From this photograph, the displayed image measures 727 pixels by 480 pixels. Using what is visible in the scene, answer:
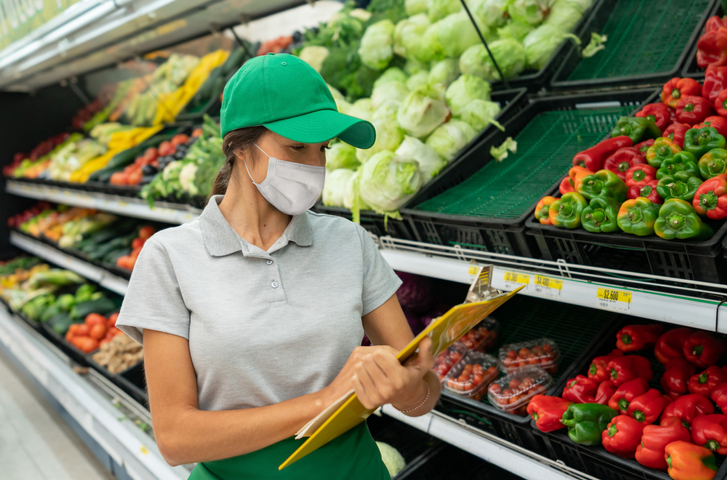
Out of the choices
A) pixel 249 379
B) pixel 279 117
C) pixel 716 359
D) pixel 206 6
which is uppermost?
pixel 206 6

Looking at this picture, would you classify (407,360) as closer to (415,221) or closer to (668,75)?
(415,221)

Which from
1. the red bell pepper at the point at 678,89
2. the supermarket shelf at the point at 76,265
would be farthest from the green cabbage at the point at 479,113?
the supermarket shelf at the point at 76,265

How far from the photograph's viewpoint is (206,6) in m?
2.76

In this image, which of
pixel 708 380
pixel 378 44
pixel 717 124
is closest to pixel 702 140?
pixel 717 124

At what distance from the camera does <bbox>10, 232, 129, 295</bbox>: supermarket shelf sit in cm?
408

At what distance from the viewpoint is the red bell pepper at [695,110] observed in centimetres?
166

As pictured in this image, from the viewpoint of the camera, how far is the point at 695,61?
6.23 feet

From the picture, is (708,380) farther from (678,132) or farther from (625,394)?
(678,132)

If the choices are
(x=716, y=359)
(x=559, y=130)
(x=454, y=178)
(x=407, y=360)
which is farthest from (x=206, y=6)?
(x=716, y=359)

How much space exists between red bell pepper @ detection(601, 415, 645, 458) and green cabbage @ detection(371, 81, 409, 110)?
170 centimetres

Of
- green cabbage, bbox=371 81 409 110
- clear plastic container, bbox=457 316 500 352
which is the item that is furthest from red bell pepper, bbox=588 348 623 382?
green cabbage, bbox=371 81 409 110

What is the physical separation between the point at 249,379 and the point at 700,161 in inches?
48.7

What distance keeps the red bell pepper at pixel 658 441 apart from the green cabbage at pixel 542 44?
1580mm

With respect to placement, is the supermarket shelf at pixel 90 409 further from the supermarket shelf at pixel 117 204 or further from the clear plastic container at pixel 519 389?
the clear plastic container at pixel 519 389
